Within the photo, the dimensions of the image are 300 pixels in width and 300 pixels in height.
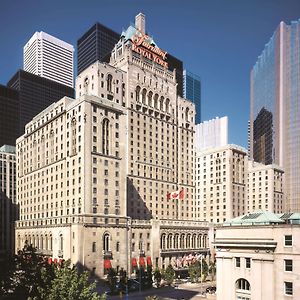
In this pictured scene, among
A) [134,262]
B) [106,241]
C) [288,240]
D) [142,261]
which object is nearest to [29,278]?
[288,240]

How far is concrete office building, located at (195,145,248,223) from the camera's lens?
189 meters

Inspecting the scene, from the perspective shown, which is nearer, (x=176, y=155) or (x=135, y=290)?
(x=135, y=290)

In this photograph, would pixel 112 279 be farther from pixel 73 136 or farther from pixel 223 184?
pixel 223 184

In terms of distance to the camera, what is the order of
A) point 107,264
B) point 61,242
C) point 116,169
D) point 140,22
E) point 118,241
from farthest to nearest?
1. point 140,22
2. point 116,169
3. point 118,241
4. point 61,242
5. point 107,264

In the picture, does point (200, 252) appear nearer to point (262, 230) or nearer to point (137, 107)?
point (137, 107)

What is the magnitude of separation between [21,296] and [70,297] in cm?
1241

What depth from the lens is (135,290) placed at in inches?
4377

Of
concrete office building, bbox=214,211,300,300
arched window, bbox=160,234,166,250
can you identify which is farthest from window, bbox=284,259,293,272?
arched window, bbox=160,234,166,250

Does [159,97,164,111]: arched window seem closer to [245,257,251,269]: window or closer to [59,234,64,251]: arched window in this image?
[59,234,64,251]: arched window

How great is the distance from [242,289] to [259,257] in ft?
19.6

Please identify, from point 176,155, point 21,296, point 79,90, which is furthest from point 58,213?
point 21,296

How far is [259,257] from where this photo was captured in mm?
55500

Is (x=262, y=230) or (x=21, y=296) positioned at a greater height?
(x=262, y=230)

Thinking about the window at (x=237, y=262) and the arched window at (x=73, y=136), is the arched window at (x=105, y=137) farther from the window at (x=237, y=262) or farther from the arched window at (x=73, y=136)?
the window at (x=237, y=262)
